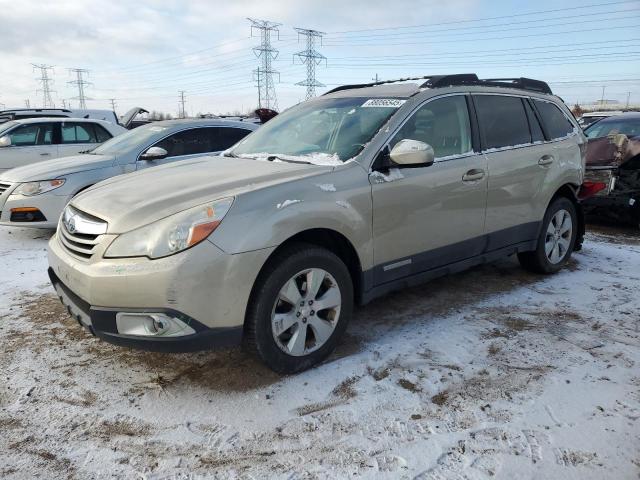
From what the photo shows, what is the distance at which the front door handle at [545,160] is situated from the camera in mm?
4570

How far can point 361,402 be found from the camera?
9.09ft

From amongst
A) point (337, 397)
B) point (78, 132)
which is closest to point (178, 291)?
point (337, 397)

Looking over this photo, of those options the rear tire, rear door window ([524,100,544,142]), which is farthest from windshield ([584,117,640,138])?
rear door window ([524,100,544,142])

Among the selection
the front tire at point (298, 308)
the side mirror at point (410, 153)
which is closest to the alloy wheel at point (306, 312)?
the front tire at point (298, 308)

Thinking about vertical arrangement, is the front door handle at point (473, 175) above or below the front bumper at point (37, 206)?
above

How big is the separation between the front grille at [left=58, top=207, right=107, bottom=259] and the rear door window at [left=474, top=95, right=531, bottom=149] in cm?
301

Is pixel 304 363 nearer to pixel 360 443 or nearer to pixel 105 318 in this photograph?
pixel 360 443

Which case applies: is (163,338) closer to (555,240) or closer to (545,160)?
(545,160)

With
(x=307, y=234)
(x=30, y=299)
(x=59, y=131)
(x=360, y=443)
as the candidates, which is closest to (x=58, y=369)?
(x=30, y=299)

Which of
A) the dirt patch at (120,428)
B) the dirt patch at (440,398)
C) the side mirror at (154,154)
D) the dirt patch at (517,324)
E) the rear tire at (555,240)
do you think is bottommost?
the dirt patch at (120,428)

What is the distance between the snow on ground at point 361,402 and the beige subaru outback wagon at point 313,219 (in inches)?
14.6

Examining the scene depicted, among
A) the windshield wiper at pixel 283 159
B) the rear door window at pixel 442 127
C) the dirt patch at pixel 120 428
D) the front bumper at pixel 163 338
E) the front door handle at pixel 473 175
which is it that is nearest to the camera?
the dirt patch at pixel 120 428

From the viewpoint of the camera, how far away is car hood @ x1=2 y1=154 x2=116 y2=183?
6.20 metres

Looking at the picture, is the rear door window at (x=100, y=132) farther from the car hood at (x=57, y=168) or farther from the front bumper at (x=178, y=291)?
the front bumper at (x=178, y=291)
